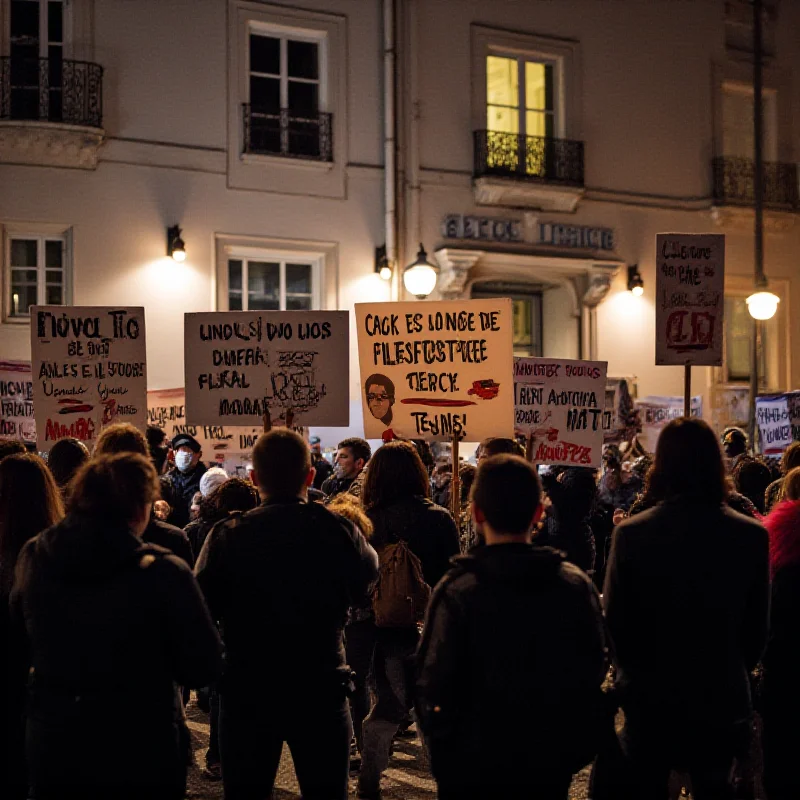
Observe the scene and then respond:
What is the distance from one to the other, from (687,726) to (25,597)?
2.06 m

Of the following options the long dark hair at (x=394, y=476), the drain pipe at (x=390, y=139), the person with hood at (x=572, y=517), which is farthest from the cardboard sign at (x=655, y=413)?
the long dark hair at (x=394, y=476)

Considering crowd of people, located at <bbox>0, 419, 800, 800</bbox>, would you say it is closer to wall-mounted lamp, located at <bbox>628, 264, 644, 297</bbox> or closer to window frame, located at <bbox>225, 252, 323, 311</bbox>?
window frame, located at <bbox>225, 252, 323, 311</bbox>

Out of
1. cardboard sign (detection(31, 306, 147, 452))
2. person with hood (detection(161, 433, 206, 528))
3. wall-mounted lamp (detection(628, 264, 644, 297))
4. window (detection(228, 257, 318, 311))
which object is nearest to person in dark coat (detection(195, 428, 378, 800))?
cardboard sign (detection(31, 306, 147, 452))

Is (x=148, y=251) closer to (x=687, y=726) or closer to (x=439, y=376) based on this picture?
(x=439, y=376)

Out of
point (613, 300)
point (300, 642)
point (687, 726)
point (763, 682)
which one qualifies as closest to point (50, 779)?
point (300, 642)

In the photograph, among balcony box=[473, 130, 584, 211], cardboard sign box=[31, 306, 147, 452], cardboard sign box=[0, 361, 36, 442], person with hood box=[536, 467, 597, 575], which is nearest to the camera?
cardboard sign box=[31, 306, 147, 452]

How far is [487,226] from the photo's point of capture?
15.9 meters

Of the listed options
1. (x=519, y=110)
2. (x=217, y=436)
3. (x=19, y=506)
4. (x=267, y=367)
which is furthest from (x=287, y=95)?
(x=19, y=506)

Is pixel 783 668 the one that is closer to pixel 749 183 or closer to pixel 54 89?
pixel 54 89

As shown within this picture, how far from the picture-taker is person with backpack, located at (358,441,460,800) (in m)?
5.17

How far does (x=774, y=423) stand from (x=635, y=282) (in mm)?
5597

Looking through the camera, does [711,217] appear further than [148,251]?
Yes

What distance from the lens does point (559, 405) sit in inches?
321

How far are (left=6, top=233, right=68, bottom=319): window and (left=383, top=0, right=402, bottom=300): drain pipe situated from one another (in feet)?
14.3
